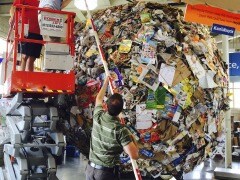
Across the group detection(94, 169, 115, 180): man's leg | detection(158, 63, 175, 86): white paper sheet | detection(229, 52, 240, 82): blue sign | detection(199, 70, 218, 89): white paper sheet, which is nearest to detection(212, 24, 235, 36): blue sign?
detection(229, 52, 240, 82): blue sign

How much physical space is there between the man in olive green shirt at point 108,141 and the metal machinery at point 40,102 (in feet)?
1.86

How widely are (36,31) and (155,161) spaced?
2521 millimetres

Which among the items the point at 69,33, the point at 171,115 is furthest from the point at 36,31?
the point at 171,115

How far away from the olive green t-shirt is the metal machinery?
58 centimetres

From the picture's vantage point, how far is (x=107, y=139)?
3.52 meters

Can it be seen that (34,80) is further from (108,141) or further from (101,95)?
(108,141)

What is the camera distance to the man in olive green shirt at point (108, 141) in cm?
344

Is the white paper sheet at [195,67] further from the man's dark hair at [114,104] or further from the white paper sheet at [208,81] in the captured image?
the man's dark hair at [114,104]

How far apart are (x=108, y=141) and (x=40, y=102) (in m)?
1.38

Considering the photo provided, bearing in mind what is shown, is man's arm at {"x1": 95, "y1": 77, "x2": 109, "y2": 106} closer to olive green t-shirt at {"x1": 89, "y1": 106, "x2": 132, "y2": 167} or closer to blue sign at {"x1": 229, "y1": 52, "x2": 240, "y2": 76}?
olive green t-shirt at {"x1": 89, "y1": 106, "x2": 132, "y2": 167}

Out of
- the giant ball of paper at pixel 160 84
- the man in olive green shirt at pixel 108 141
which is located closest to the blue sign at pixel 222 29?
the giant ball of paper at pixel 160 84

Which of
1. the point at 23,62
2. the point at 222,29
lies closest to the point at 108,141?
the point at 23,62

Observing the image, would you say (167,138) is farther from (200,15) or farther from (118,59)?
(200,15)

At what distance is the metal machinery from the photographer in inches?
157
